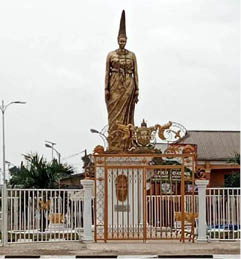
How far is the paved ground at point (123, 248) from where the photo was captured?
15.5 metres

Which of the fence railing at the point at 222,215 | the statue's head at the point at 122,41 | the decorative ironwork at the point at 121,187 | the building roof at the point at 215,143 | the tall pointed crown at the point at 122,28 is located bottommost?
the fence railing at the point at 222,215

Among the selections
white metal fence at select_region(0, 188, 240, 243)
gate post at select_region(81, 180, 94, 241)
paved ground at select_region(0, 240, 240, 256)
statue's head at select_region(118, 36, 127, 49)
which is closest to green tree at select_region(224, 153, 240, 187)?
white metal fence at select_region(0, 188, 240, 243)

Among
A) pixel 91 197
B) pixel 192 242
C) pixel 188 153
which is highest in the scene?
pixel 188 153

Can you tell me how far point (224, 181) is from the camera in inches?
1841

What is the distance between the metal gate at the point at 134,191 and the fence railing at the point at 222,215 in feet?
3.05

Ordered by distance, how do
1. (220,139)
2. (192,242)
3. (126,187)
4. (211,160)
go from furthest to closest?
1. (220,139)
2. (211,160)
3. (126,187)
4. (192,242)

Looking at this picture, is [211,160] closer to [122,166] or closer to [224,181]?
[224,181]

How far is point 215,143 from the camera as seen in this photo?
54500 millimetres

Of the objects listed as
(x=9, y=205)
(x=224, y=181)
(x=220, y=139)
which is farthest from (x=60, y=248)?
(x=220, y=139)

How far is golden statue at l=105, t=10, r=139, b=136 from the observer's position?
69.1ft

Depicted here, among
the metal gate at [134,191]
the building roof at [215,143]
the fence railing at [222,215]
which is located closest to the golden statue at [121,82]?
the metal gate at [134,191]

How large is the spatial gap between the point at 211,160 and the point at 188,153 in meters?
32.9

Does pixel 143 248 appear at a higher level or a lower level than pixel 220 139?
lower

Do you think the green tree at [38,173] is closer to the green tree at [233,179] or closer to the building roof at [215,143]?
the green tree at [233,179]
